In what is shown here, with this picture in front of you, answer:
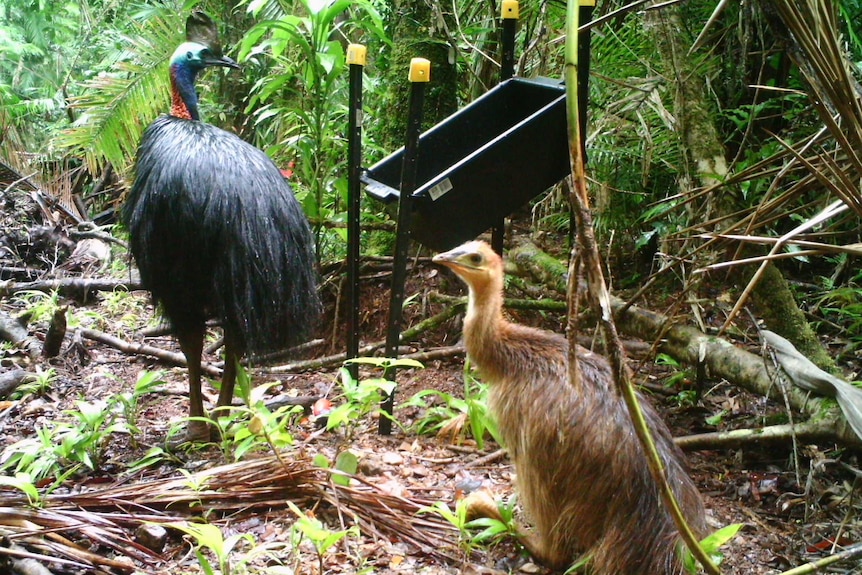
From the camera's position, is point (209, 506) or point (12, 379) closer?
point (209, 506)

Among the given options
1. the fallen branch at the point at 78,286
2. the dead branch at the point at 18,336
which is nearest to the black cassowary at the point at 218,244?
the dead branch at the point at 18,336

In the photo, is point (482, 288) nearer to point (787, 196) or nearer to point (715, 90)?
point (787, 196)

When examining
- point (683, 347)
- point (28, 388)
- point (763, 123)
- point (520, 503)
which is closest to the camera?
point (520, 503)

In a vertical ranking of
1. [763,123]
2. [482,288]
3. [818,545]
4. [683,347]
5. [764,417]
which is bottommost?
[818,545]

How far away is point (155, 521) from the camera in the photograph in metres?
2.69

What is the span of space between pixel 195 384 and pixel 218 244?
71cm

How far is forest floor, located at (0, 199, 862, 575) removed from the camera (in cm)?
262

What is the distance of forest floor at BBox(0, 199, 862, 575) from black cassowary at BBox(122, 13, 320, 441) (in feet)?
1.15

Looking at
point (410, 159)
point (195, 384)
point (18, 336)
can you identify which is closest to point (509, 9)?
point (410, 159)

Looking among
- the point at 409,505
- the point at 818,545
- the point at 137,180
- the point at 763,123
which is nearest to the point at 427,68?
the point at 137,180

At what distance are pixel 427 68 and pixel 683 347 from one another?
5.69 feet

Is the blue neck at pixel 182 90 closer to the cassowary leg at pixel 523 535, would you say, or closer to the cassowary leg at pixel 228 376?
the cassowary leg at pixel 228 376

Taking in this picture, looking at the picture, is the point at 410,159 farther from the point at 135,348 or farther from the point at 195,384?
the point at 135,348

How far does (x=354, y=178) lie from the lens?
3412 millimetres
